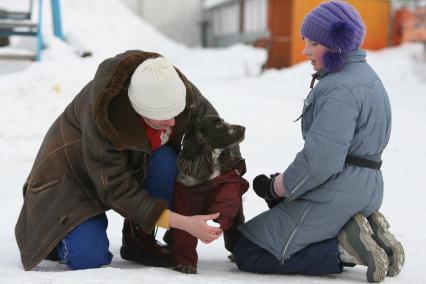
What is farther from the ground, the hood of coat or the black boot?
the hood of coat

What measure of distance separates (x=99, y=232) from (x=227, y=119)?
3.59m

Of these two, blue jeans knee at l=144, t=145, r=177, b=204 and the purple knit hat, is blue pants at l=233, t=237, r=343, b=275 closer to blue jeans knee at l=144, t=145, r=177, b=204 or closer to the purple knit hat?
blue jeans knee at l=144, t=145, r=177, b=204

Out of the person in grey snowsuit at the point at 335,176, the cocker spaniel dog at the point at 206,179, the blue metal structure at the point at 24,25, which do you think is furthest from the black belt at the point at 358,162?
the blue metal structure at the point at 24,25

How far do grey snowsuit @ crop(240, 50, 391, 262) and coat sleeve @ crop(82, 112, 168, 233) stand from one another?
0.44 metres

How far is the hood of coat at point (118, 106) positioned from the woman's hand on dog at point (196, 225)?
0.25 meters

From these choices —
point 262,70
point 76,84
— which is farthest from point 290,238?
point 262,70

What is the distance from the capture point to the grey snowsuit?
82.5 inches

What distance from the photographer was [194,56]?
1407 cm

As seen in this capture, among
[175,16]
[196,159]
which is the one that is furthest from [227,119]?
[175,16]

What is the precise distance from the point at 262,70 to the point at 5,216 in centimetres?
804

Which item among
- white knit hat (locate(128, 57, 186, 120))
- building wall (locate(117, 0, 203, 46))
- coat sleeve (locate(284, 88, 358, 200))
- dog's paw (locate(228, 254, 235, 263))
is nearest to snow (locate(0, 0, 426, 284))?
A: dog's paw (locate(228, 254, 235, 263))

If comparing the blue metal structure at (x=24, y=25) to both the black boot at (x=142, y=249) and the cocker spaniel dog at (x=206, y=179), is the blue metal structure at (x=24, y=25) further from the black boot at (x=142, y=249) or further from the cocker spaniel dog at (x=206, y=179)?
the cocker spaniel dog at (x=206, y=179)

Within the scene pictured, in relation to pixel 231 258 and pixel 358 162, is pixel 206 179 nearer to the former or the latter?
pixel 231 258

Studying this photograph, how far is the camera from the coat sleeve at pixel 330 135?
208 cm
